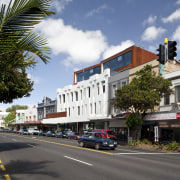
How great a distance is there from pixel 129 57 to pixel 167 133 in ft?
71.4

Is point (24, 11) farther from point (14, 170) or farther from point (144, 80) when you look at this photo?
point (144, 80)

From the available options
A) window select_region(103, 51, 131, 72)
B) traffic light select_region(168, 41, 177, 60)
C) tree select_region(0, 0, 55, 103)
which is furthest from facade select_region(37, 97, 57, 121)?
tree select_region(0, 0, 55, 103)

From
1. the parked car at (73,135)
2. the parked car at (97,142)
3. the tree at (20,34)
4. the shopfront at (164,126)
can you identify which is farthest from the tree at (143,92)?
the tree at (20,34)

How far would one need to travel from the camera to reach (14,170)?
9969 mm

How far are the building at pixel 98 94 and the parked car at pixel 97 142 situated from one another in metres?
13.1

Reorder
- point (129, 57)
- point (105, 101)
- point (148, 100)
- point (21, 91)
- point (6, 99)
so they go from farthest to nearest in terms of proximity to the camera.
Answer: point (129, 57) → point (105, 101) → point (148, 100) → point (6, 99) → point (21, 91)

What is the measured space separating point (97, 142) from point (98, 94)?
2357 centimetres

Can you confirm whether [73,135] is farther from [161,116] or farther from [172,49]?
[172,49]

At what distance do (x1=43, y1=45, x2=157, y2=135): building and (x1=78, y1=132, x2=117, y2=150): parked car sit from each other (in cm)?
1307

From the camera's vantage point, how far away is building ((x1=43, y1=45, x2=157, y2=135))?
38.9 meters

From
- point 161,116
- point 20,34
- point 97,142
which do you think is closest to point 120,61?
point 161,116

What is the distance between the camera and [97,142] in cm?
2027

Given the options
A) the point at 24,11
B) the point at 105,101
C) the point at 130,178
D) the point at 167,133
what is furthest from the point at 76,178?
the point at 105,101

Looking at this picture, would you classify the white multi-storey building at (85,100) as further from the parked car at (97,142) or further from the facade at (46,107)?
the parked car at (97,142)
